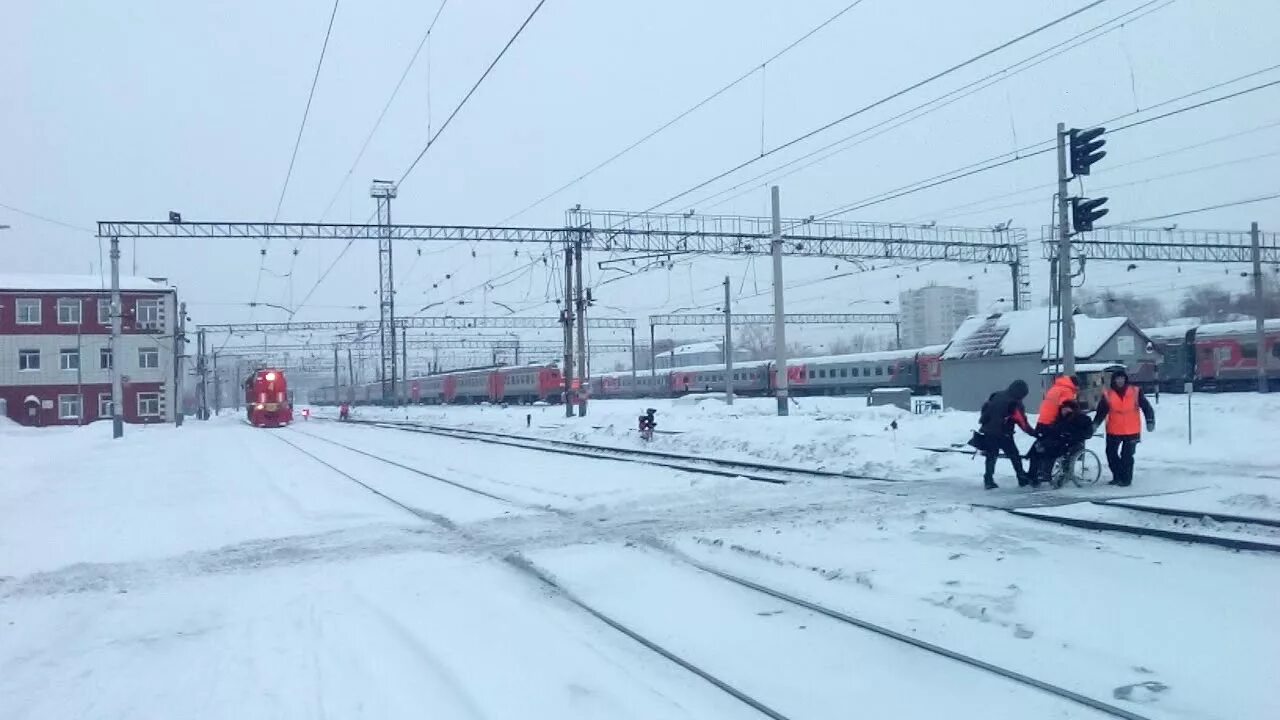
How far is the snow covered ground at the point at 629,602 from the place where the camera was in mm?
6227

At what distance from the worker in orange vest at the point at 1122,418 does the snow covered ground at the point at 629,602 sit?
0.72 metres

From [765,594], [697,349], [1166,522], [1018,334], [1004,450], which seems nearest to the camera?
[765,594]

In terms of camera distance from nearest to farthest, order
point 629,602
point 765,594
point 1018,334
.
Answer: point 629,602
point 765,594
point 1018,334

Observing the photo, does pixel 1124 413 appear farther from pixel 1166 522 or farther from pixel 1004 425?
pixel 1166 522

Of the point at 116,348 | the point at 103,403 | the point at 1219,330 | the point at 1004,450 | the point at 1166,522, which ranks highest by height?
the point at 116,348

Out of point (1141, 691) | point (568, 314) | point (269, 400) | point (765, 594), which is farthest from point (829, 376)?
point (1141, 691)

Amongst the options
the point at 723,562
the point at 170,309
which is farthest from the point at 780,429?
the point at 170,309

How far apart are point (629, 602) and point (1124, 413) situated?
28.8 feet

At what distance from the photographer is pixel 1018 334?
116ft

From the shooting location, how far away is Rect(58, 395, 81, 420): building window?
64.0 metres

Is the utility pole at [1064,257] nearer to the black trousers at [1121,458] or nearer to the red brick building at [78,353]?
the black trousers at [1121,458]

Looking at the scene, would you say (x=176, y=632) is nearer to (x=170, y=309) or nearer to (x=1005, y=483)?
(x=1005, y=483)

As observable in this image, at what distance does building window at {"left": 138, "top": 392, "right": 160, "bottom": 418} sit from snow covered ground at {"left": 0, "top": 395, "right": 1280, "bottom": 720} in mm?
55134

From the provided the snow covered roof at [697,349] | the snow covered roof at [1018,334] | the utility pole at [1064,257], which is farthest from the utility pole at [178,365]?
the snow covered roof at [697,349]
